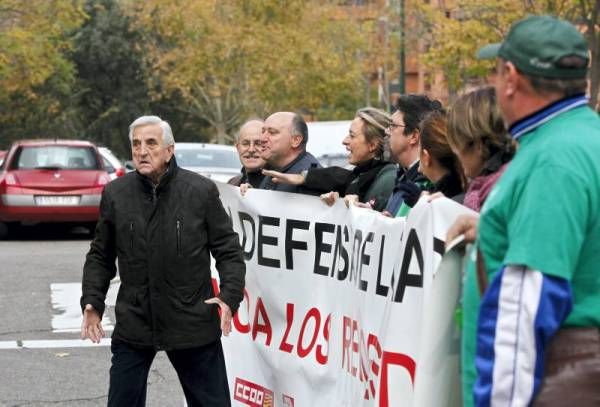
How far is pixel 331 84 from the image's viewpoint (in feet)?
189

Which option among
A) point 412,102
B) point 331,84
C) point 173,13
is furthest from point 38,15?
point 412,102

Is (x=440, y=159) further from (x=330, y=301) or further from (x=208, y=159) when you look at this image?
(x=208, y=159)

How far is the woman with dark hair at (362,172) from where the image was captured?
697 centimetres

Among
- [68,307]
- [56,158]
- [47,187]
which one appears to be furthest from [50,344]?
[56,158]

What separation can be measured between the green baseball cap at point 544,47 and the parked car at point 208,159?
17.1m

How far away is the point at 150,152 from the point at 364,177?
1312mm

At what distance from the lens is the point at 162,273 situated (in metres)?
6.13

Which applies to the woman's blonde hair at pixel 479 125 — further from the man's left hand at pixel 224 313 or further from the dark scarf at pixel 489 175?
the man's left hand at pixel 224 313

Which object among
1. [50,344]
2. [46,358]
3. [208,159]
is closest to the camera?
[46,358]

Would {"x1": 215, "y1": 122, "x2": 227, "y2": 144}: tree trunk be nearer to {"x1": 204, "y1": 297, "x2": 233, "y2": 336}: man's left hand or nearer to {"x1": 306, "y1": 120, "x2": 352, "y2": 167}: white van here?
{"x1": 306, "y1": 120, "x2": 352, "y2": 167}: white van

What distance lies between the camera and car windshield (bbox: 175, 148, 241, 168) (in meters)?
21.0

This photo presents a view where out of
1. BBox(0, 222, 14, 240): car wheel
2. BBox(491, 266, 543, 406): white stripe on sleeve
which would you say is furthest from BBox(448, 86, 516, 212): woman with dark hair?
BBox(0, 222, 14, 240): car wheel

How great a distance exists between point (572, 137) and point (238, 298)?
330cm

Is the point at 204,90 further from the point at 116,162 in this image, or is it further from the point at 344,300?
the point at 344,300
